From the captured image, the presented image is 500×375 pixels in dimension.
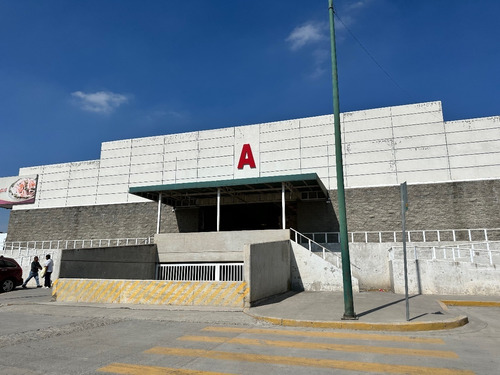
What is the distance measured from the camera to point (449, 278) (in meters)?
14.2

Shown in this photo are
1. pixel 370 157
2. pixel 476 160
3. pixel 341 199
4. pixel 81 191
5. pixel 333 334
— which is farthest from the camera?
pixel 81 191

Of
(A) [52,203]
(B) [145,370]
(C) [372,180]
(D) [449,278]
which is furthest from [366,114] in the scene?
(A) [52,203]

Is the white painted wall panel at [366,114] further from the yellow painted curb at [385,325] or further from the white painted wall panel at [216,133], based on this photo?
the yellow painted curb at [385,325]

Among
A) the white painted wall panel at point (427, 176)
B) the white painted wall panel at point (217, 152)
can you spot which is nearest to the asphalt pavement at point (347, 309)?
the white painted wall panel at point (427, 176)

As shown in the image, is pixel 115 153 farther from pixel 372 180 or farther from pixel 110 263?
pixel 372 180

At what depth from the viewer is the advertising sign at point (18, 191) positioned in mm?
34156

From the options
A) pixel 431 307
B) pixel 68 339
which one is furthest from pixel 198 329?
pixel 431 307

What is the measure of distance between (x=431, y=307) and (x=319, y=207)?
14.5 meters

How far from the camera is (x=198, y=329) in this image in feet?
25.6

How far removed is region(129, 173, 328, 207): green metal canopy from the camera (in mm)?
20781

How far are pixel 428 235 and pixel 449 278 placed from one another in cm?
827

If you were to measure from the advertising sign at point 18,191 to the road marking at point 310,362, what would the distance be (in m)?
34.7

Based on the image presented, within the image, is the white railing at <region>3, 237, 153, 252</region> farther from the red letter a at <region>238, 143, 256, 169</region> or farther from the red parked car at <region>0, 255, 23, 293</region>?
the red parked car at <region>0, 255, 23, 293</region>

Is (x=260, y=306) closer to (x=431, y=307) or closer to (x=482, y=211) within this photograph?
(x=431, y=307)
